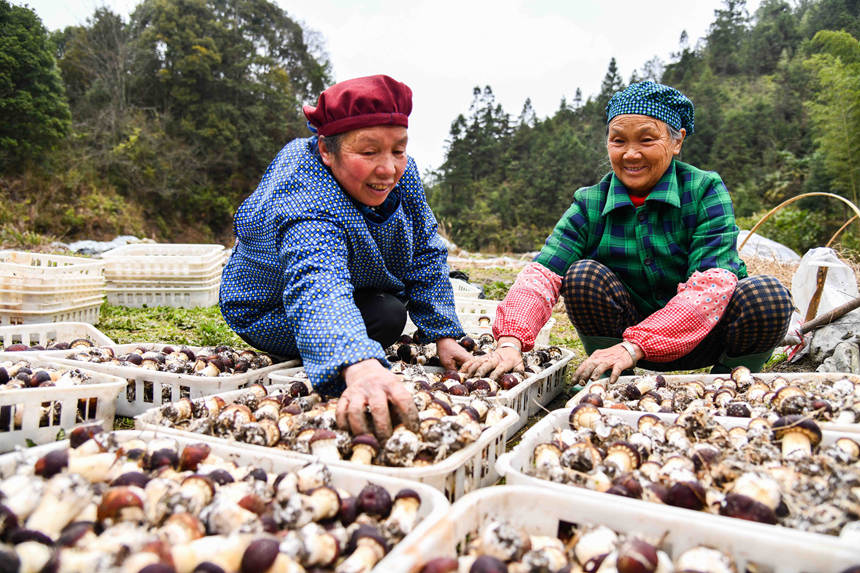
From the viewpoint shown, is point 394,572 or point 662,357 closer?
point 394,572

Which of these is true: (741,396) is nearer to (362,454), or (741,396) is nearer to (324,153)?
(362,454)

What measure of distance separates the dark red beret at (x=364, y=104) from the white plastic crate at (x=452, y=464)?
1.15 meters

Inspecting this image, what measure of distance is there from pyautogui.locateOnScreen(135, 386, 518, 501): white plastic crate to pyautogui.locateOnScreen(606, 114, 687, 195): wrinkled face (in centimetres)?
151

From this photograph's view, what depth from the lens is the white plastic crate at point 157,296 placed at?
19.8 feet

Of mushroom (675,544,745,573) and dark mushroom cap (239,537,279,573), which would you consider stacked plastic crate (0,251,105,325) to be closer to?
dark mushroom cap (239,537,279,573)

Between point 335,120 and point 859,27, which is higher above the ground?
point 859,27

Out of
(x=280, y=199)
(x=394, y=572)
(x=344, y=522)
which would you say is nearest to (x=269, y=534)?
(x=344, y=522)

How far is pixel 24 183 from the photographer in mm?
16141

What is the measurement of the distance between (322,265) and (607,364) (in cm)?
132

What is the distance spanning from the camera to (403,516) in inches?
53.4

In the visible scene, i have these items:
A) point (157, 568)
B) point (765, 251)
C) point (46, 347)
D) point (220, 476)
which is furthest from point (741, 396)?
point (765, 251)

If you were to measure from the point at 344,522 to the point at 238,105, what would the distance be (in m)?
29.7

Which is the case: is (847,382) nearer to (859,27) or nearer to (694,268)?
(694,268)

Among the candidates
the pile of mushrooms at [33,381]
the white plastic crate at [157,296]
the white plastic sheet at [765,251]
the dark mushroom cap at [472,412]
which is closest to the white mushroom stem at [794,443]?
the dark mushroom cap at [472,412]
